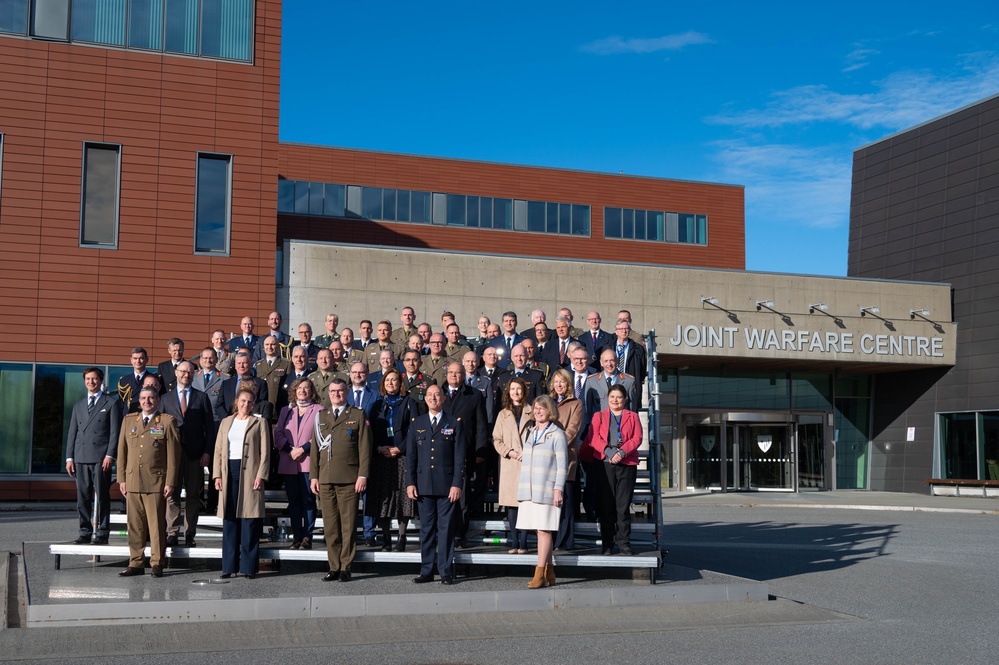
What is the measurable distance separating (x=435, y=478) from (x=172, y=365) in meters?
4.21

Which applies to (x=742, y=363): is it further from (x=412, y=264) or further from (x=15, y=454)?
(x=15, y=454)

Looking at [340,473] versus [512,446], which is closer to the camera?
[340,473]

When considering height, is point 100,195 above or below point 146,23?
below

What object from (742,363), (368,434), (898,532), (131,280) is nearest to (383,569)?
(368,434)

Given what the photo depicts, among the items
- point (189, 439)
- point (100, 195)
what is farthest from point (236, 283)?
point (189, 439)

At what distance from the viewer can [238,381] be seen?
11336 mm

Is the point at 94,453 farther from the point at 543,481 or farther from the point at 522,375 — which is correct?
the point at 543,481

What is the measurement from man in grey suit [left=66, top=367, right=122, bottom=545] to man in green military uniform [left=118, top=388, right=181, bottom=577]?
955 millimetres

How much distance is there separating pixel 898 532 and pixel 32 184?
1912 cm

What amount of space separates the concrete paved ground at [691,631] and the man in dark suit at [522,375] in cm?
284

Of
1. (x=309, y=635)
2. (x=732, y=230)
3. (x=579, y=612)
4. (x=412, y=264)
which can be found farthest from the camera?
(x=732, y=230)

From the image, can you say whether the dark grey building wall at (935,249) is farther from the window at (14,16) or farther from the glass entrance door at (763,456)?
the window at (14,16)

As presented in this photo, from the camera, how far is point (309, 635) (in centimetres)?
863

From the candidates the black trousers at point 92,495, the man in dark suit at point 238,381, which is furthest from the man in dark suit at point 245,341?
the black trousers at point 92,495
